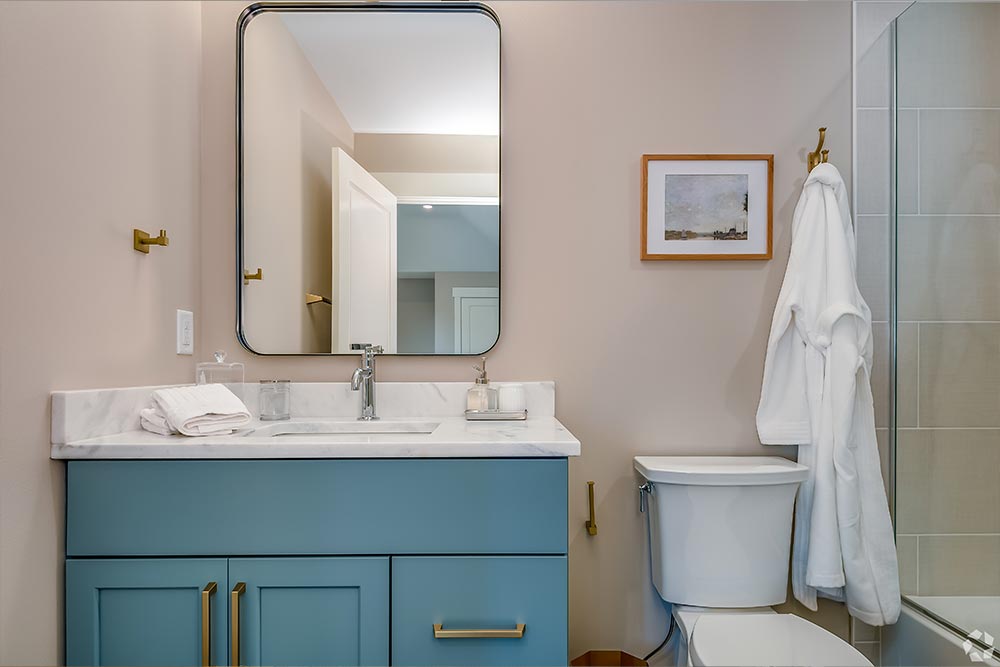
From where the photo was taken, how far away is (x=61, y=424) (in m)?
1.26

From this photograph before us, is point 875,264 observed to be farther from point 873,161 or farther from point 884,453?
point 884,453

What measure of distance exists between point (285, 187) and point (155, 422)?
77cm

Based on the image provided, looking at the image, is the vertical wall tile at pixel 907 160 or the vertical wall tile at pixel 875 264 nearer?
the vertical wall tile at pixel 907 160

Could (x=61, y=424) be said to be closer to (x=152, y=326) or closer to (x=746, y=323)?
(x=152, y=326)

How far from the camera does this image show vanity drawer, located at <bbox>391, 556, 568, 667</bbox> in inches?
49.9

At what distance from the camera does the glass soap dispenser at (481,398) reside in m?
1.79

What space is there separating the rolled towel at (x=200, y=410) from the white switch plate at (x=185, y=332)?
267 millimetres

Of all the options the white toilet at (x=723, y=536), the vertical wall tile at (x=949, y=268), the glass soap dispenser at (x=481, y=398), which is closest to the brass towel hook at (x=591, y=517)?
the white toilet at (x=723, y=536)

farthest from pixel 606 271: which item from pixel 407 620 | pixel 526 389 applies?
pixel 407 620

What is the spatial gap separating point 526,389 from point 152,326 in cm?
96

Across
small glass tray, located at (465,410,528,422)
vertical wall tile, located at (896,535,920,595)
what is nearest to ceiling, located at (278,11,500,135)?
small glass tray, located at (465,410,528,422)

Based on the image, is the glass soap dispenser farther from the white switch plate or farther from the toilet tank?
the white switch plate

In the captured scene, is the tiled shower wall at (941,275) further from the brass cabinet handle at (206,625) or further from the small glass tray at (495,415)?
the brass cabinet handle at (206,625)

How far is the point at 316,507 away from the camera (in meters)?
1.28
